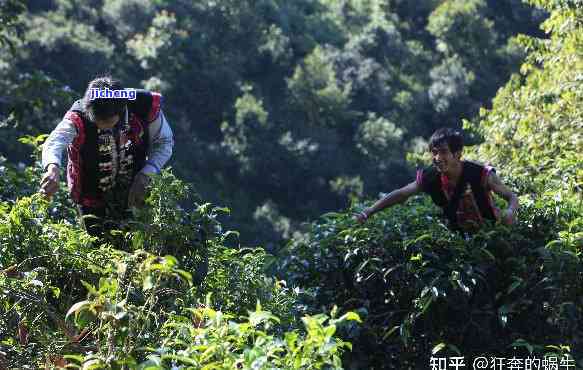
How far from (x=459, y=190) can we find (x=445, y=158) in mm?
180

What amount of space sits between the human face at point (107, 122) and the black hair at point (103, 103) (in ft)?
0.08

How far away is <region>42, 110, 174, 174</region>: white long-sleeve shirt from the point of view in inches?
186

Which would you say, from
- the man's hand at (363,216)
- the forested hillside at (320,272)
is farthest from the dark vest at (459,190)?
the man's hand at (363,216)

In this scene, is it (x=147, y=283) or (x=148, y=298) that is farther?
(x=148, y=298)

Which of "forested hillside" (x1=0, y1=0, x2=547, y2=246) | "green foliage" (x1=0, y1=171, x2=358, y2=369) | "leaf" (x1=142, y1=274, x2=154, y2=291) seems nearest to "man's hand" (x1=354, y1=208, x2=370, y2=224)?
"green foliage" (x1=0, y1=171, x2=358, y2=369)

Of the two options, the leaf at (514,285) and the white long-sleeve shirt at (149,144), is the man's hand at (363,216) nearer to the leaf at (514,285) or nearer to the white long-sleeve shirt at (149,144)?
the leaf at (514,285)

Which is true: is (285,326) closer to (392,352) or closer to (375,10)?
(392,352)

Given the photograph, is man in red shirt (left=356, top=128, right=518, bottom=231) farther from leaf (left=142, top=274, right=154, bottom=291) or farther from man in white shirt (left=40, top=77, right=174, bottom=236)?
leaf (left=142, top=274, right=154, bottom=291)

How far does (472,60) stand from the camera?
4312 centimetres

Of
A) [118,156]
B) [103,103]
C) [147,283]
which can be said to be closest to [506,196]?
[118,156]

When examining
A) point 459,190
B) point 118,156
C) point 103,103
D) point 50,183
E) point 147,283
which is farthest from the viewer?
point 459,190

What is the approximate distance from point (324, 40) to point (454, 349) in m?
42.6

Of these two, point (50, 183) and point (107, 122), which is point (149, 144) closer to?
point (107, 122)

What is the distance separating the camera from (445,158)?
566cm
